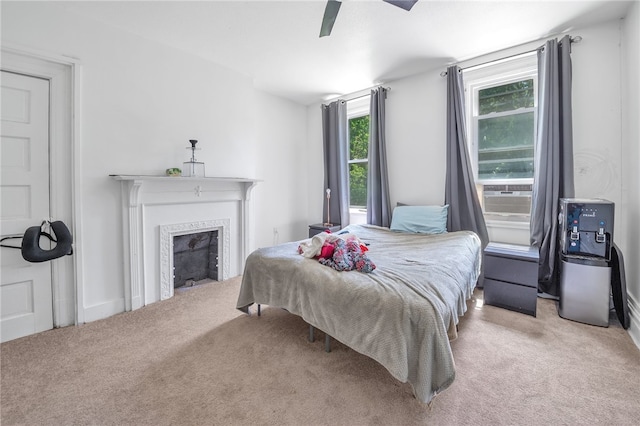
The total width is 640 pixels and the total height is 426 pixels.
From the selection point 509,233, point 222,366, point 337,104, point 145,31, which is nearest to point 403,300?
point 222,366

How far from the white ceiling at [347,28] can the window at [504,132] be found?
273 mm

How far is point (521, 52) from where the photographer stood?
275 centimetres

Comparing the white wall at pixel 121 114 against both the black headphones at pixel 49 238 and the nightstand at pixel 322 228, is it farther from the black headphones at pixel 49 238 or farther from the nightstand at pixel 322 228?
the nightstand at pixel 322 228

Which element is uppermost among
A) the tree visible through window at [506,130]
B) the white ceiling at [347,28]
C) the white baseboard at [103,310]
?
the white ceiling at [347,28]

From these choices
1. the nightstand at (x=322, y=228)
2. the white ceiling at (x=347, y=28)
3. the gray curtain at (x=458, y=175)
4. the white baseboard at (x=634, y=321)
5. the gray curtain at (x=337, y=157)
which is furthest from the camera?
the gray curtain at (x=337, y=157)

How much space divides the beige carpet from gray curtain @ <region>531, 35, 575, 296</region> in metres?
0.67

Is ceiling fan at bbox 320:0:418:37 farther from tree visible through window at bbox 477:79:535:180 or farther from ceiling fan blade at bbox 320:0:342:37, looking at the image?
tree visible through window at bbox 477:79:535:180

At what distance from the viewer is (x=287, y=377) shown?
156 cm

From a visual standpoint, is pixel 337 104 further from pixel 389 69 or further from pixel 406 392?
pixel 406 392

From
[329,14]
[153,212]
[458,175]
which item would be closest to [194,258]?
[153,212]

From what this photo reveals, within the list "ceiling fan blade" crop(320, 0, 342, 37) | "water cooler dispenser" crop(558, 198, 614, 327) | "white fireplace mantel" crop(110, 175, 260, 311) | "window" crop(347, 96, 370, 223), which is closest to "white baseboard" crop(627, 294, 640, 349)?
"water cooler dispenser" crop(558, 198, 614, 327)

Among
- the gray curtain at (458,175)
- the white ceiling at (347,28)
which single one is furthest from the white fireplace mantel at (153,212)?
the gray curtain at (458,175)

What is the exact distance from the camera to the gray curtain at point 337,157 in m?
4.09

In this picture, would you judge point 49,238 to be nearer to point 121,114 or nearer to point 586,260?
point 121,114
